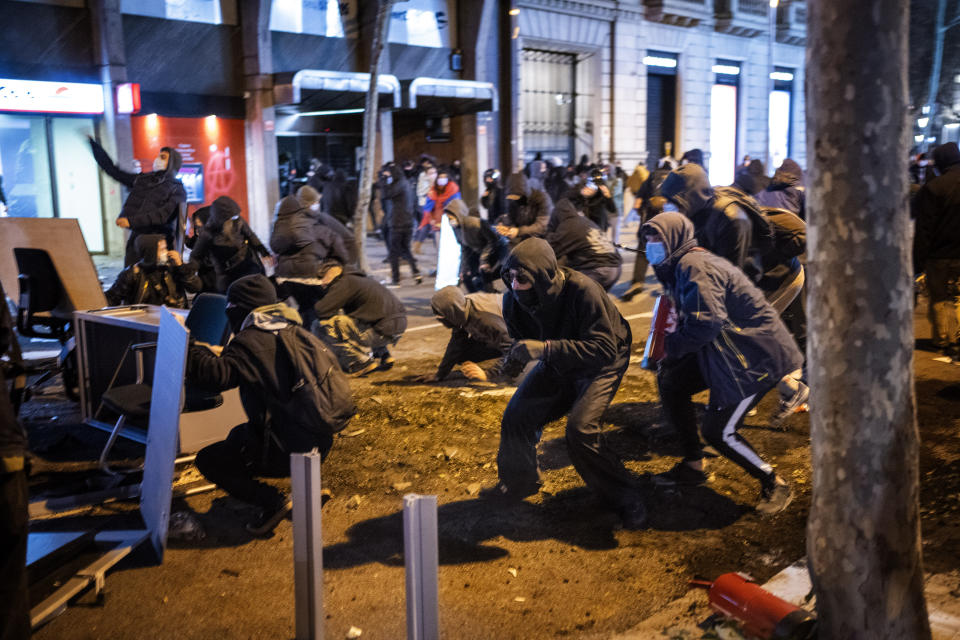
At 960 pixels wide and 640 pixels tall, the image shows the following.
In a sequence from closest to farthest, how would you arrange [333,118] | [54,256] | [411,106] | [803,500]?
1. [803,500]
2. [54,256]
3. [411,106]
4. [333,118]

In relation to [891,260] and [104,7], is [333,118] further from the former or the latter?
[891,260]

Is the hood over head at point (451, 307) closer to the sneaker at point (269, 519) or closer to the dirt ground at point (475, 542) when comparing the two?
the dirt ground at point (475, 542)

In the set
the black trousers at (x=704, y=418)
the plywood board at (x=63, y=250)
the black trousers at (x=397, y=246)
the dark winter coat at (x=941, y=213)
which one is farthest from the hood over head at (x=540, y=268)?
the black trousers at (x=397, y=246)

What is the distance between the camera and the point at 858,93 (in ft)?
9.30

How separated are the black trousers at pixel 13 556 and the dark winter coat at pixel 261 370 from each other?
1.61 m

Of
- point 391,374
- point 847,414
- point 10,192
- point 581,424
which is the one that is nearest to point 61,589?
point 581,424

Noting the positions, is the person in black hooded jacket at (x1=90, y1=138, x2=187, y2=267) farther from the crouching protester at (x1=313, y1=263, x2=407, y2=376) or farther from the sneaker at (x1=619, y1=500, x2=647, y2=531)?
the sneaker at (x1=619, y1=500, x2=647, y2=531)

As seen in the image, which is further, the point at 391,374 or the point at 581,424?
the point at 391,374

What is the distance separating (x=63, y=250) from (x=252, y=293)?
105 inches

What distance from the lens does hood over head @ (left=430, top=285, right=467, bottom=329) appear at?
7.47m

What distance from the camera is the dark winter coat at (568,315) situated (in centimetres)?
464

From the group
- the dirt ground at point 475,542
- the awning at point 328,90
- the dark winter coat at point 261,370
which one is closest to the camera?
the dirt ground at point 475,542

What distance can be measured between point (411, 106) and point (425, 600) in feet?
65.4

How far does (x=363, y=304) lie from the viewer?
8.19 metres
